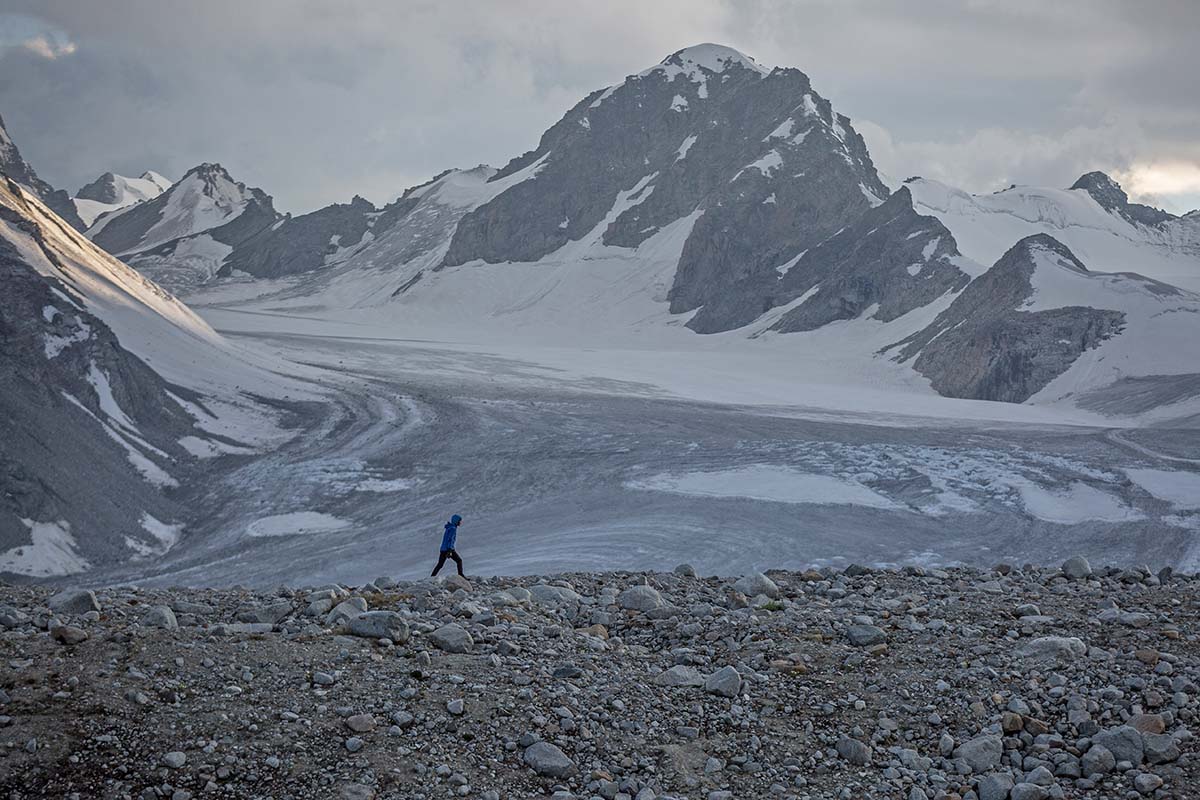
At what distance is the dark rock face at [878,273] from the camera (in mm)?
90312

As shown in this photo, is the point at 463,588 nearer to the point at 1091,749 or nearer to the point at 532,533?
the point at 1091,749

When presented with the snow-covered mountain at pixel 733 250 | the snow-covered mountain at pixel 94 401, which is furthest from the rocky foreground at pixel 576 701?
the snow-covered mountain at pixel 733 250

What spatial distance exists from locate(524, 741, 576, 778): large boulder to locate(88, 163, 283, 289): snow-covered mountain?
155 meters

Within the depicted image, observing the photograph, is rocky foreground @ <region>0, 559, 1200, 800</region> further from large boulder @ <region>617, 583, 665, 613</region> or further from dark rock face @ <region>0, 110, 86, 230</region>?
dark rock face @ <region>0, 110, 86, 230</region>

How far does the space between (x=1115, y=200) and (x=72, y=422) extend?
161264 millimetres

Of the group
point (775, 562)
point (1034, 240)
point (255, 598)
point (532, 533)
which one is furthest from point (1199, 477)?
point (1034, 240)

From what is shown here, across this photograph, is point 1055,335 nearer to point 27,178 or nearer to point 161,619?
point 161,619

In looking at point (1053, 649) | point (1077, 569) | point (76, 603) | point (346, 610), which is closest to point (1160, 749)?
point (1053, 649)

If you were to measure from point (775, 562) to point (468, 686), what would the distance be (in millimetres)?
17899

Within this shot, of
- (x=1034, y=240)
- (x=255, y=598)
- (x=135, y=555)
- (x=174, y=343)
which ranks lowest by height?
(x=135, y=555)

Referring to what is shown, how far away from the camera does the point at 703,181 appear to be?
137 metres

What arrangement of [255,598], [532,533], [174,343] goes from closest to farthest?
[255,598] < [532,533] < [174,343]

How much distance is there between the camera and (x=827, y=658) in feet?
28.7

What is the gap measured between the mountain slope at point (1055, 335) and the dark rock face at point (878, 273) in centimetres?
1368
